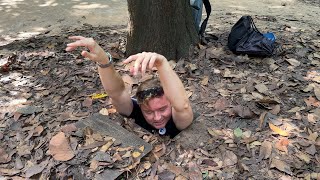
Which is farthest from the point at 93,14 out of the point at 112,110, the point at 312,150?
the point at 312,150

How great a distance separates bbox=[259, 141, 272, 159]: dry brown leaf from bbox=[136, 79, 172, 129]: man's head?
85 cm

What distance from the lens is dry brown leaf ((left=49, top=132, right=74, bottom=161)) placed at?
2.77 metres

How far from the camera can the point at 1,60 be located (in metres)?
4.52

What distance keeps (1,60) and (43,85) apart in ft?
3.20

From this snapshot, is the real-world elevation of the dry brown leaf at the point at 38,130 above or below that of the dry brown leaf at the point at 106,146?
below

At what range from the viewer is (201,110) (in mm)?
3502

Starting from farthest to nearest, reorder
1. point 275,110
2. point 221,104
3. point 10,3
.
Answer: point 10,3 < point 221,104 < point 275,110

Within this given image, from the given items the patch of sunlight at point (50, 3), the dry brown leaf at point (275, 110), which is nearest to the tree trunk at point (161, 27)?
the dry brown leaf at point (275, 110)

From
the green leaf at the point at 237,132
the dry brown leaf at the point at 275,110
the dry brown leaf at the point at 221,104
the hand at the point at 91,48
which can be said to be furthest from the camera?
the dry brown leaf at the point at 221,104

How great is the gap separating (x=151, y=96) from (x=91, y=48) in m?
0.70

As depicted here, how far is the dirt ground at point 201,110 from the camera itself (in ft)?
8.98

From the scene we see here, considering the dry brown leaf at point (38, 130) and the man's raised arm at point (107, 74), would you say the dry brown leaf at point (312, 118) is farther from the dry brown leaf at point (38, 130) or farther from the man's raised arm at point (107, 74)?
the dry brown leaf at point (38, 130)

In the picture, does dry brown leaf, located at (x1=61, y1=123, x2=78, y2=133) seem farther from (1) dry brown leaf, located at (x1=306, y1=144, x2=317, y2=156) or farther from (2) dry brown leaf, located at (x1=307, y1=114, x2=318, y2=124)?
(2) dry brown leaf, located at (x1=307, y1=114, x2=318, y2=124)

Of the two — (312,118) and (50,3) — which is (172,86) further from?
(50,3)
